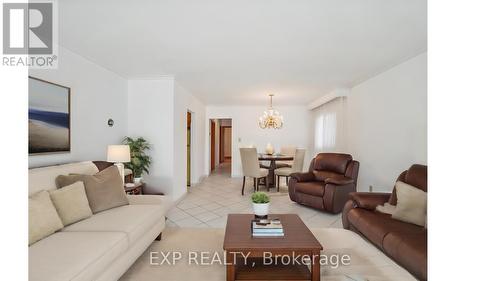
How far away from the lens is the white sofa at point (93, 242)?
1.38 metres

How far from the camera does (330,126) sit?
5953 mm

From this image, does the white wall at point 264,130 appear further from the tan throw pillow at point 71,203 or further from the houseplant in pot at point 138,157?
the tan throw pillow at point 71,203

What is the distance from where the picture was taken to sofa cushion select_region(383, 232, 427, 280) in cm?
168

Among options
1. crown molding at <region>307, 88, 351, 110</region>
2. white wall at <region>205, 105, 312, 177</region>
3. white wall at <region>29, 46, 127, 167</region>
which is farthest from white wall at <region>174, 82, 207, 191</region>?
crown molding at <region>307, 88, 351, 110</region>

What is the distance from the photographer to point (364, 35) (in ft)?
8.37

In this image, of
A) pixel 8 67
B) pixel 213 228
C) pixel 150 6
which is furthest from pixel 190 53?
pixel 8 67

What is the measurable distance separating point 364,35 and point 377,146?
7.11 ft

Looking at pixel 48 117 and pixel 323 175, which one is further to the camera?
pixel 323 175

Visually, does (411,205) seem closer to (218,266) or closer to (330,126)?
(218,266)

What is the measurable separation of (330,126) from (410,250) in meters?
4.40

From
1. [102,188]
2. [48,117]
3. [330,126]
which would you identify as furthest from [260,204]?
[330,126]

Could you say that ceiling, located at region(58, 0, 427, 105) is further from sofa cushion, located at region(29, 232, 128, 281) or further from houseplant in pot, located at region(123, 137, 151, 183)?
sofa cushion, located at region(29, 232, 128, 281)
